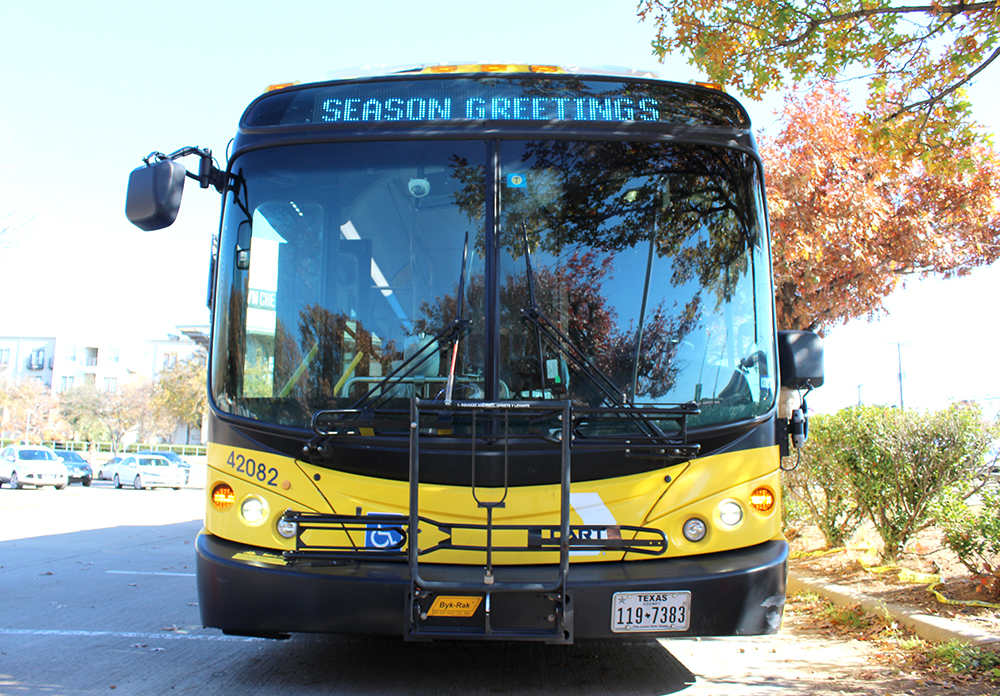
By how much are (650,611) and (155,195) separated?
3.30 m

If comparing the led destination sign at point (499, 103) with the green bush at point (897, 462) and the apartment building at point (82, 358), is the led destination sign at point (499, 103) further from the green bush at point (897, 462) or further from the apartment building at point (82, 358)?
the apartment building at point (82, 358)

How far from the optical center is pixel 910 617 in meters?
5.39

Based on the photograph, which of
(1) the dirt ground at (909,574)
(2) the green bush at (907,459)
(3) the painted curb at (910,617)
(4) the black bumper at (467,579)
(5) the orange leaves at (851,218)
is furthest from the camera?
(5) the orange leaves at (851,218)

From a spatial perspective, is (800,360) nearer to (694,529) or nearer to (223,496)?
(694,529)

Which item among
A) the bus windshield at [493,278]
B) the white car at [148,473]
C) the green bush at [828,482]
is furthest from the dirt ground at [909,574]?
the white car at [148,473]

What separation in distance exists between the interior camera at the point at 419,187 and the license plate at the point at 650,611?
228 cm

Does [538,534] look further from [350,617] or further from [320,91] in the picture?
[320,91]

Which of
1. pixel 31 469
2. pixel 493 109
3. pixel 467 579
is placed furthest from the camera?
pixel 31 469

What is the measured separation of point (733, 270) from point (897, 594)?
348 cm

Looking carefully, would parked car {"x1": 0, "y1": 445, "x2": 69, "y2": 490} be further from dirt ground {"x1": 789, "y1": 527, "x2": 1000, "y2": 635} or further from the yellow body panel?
the yellow body panel

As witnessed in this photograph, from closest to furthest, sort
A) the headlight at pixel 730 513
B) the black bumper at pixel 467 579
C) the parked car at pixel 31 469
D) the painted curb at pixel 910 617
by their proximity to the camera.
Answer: the black bumper at pixel 467 579
the headlight at pixel 730 513
the painted curb at pixel 910 617
the parked car at pixel 31 469

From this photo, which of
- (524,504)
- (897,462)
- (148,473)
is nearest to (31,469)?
(148,473)

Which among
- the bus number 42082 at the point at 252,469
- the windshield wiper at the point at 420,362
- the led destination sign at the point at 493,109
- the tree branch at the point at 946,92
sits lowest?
the bus number 42082 at the point at 252,469

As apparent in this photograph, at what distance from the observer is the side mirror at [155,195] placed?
426 cm
